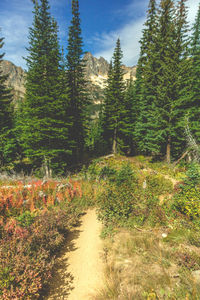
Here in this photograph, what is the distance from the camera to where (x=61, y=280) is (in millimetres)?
3650

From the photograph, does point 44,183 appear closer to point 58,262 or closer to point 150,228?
point 58,262

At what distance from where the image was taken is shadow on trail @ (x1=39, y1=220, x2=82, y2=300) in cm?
326

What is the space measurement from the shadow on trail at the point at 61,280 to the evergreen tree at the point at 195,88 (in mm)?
15849

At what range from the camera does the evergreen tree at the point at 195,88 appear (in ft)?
48.9

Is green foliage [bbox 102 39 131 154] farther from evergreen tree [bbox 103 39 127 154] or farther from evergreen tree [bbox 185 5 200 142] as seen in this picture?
evergreen tree [bbox 185 5 200 142]

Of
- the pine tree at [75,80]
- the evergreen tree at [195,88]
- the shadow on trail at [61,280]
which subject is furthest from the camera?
the pine tree at [75,80]

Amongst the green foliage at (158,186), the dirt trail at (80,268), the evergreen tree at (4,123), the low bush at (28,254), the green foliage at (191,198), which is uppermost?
the evergreen tree at (4,123)

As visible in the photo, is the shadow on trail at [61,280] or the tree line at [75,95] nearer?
the shadow on trail at [61,280]

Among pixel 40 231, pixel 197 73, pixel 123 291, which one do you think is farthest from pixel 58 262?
pixel 197 73

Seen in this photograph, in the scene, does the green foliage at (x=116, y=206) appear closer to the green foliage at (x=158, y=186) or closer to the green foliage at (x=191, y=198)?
the green foliage at (x=191, y=198)

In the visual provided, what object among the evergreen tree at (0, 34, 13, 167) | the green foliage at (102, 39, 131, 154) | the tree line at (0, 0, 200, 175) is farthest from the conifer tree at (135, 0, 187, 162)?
the evergreen tree at (0, 34, 13, 167)

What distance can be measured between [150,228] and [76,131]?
14.0 metres

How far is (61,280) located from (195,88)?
20.0 metres

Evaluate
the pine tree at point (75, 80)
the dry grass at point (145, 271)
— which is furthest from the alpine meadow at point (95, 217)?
the pine tree at point (75, 80)
